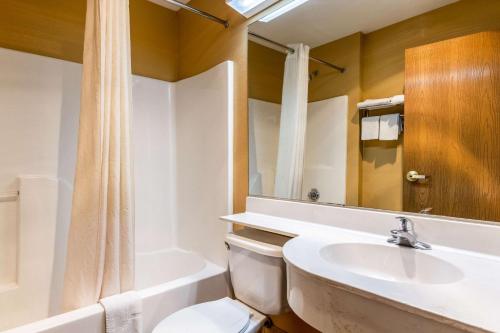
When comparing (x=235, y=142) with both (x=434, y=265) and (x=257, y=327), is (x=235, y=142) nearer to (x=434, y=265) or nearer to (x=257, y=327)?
(x=257, y=327)

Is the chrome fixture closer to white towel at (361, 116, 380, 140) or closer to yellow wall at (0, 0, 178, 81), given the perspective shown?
white towel at (361, 116, 380, 140)

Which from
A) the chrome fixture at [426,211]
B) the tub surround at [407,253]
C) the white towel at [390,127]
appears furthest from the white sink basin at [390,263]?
the white towel at [390,127]

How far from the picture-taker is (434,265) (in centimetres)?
93

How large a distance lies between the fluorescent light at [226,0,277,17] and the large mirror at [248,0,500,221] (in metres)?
0.05

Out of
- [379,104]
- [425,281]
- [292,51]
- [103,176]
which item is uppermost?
[292,51]

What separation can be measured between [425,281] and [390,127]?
2.07ft

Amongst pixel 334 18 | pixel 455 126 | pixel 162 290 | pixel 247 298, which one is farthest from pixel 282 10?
pixel 162 290

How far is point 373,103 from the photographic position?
129 centimetres

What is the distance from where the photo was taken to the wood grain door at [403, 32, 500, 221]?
99cm

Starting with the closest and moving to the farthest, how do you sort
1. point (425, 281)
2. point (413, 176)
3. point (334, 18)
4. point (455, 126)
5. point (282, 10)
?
point (425, 281) → point (455, 126) → point (413, 176) → point (334, 18) → point (282, 10)

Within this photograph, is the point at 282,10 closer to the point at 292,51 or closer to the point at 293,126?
the point at 292,51

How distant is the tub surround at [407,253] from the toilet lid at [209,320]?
0.41 m

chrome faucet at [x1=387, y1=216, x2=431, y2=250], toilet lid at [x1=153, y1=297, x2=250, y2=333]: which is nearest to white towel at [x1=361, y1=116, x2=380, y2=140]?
chrome faucet at [x1=387, y1=216, x2=431, y2=250]

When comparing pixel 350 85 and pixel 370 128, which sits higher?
pixel 350 85
